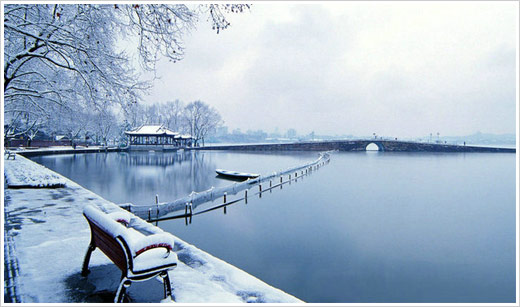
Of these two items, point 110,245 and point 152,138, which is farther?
point 152,138

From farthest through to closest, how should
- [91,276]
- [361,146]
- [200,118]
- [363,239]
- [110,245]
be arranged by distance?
1. [361,146]
2. [200,118]
3. [363,239]
4. [91,276]
5. [110,245]

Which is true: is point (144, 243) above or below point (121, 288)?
above

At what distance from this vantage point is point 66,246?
6430mm

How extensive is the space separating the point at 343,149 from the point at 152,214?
95.6 meters

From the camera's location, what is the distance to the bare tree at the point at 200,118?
3440 inches

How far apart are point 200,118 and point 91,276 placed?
85.4 meters

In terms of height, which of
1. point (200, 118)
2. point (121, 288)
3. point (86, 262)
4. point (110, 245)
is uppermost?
point (200, 118)

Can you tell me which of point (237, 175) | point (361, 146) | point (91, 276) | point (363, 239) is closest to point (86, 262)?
point (91, 276)

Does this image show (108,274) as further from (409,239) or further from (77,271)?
(409,239)

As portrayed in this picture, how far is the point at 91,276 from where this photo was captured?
5043mm

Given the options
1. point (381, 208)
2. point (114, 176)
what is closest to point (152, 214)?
point (381, 208)

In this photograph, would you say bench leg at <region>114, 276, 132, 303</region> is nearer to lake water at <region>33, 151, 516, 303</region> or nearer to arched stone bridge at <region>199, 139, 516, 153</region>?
lake water at <region>33, 151, 516, 303</region>

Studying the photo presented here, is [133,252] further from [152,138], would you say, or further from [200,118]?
[200,118]

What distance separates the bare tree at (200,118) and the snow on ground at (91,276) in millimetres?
81002
